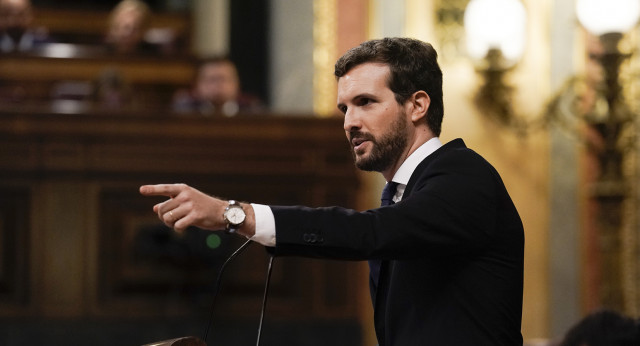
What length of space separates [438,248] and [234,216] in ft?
1.33

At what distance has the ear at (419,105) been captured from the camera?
2126mm

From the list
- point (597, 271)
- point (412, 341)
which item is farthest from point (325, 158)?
point (412, 341)

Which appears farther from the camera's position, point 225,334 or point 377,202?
point 377,202

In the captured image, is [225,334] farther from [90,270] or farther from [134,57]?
[134,57]

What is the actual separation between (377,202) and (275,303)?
139 centimetres

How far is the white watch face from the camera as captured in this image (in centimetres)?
172

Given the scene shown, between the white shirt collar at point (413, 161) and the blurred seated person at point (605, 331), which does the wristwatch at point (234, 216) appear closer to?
the white shirt collar at point (413, 161)

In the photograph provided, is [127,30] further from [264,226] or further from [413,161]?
[264,226]

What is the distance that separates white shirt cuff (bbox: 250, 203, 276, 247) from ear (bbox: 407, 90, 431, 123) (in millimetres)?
501

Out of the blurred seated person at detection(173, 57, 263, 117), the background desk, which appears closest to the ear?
the background desk

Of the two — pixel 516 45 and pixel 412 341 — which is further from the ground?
pixel 516 45

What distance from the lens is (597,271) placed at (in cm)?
684

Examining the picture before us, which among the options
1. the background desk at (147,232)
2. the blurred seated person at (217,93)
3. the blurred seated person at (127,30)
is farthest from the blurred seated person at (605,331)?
the blurred seated person at (127,30)

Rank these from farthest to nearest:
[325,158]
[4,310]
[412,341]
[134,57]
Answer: [134,57]
[325,158]
[4,310]
[412,341]
